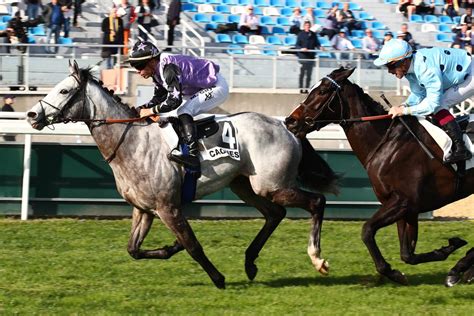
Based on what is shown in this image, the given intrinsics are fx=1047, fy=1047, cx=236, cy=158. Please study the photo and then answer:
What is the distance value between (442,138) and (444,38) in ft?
44.3

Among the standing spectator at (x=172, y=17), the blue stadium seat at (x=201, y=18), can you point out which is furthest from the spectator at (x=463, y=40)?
the standing spectator at (x=172, y=17)

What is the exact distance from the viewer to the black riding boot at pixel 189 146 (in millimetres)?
8141

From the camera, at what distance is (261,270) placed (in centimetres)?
885

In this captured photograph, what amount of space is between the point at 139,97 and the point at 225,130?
267 inches

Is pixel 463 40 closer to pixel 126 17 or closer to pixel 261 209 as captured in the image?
pixel 126 17

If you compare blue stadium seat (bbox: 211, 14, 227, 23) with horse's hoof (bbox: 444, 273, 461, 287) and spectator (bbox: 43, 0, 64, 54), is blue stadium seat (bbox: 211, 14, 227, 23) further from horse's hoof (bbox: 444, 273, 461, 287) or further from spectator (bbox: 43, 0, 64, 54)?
horse's hoof (bbox: 444, 273, 461, 287)

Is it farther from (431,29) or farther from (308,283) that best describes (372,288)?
(431,29)

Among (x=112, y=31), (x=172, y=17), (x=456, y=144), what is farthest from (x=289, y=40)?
(x=456, y=144)

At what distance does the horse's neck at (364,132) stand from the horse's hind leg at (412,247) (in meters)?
0.59

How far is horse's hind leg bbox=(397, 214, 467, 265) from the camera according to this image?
8062mm

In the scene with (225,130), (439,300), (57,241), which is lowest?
(57,241)

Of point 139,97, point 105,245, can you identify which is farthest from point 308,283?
point 139,97

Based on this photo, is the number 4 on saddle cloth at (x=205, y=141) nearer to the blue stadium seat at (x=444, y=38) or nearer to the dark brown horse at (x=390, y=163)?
the dark brown horse at (x=390, y=163)

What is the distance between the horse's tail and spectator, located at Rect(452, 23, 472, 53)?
10.2 metres
